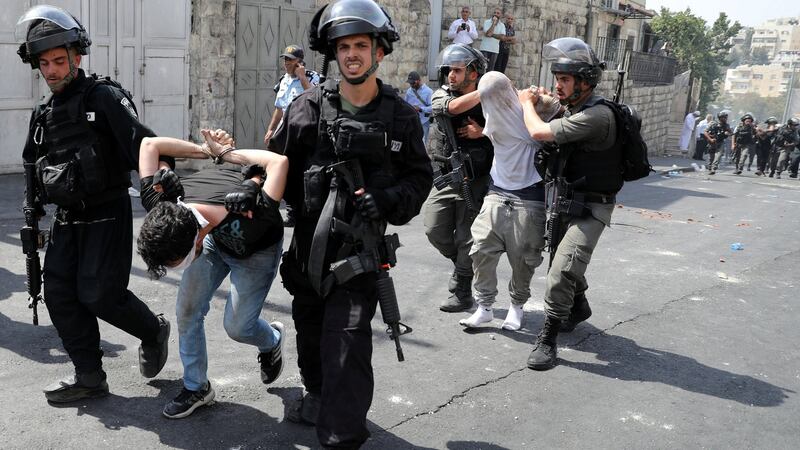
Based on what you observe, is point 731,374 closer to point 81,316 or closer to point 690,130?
point 81,316

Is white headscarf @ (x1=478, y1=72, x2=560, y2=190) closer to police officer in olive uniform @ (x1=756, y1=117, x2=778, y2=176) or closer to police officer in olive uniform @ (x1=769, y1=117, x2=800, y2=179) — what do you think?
police officer in olive uniform @ (x1=769, y1=117, x2=800, y2=179)

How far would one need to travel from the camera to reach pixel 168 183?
3307mm

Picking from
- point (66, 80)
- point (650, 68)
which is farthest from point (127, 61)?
point (650, 68)

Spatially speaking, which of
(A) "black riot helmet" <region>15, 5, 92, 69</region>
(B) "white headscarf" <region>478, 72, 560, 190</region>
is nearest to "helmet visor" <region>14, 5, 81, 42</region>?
(A) "black riot helmet" <region>15, 5, 92, 69</region>

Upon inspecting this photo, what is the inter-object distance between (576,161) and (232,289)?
2.36 m

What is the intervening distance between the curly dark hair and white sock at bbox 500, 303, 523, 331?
9.22 feet

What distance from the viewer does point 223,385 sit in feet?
13.8

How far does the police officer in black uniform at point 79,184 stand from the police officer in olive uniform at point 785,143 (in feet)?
73.2

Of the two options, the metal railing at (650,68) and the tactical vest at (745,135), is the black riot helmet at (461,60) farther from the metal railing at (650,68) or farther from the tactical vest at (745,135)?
the metal railing at (650,68)

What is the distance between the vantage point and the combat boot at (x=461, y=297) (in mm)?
5829

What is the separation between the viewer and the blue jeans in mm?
3635

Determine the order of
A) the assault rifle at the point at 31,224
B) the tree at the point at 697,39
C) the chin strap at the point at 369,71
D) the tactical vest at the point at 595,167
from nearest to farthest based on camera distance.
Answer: the chin strap at the point at 369,71
the assault rifle at the point at 31,224
the tactical vest at the point at 595,167
the tree at the point at 697,39

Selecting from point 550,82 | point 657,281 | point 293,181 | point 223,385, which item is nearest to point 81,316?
point 223,385

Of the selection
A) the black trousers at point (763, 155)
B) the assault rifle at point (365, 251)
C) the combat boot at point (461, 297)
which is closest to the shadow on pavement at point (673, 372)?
the combat boot at point (461, 297)
